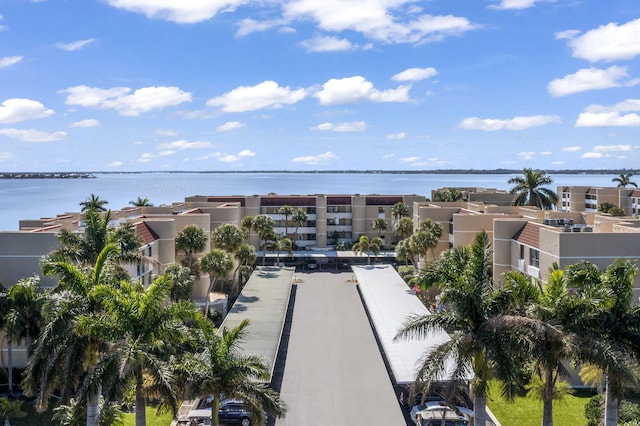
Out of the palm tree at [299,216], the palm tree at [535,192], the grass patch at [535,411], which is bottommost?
the grass patch at [535,411]

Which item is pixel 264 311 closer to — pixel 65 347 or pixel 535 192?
pixel 65 347

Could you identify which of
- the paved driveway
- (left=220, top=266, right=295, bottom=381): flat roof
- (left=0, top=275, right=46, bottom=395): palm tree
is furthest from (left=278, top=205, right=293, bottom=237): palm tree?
(left=0, top=275, right=46, bottom=395): palm tree

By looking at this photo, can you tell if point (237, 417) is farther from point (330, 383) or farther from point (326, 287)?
point (326, 287)

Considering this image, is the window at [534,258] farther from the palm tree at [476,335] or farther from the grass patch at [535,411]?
the palm tree at [476,335]

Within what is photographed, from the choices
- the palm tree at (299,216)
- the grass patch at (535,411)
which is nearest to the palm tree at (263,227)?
the palm tree at (299,216)

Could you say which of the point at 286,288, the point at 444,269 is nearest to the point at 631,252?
the point at 444,269

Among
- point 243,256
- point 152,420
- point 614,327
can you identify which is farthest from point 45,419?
point 243,256
